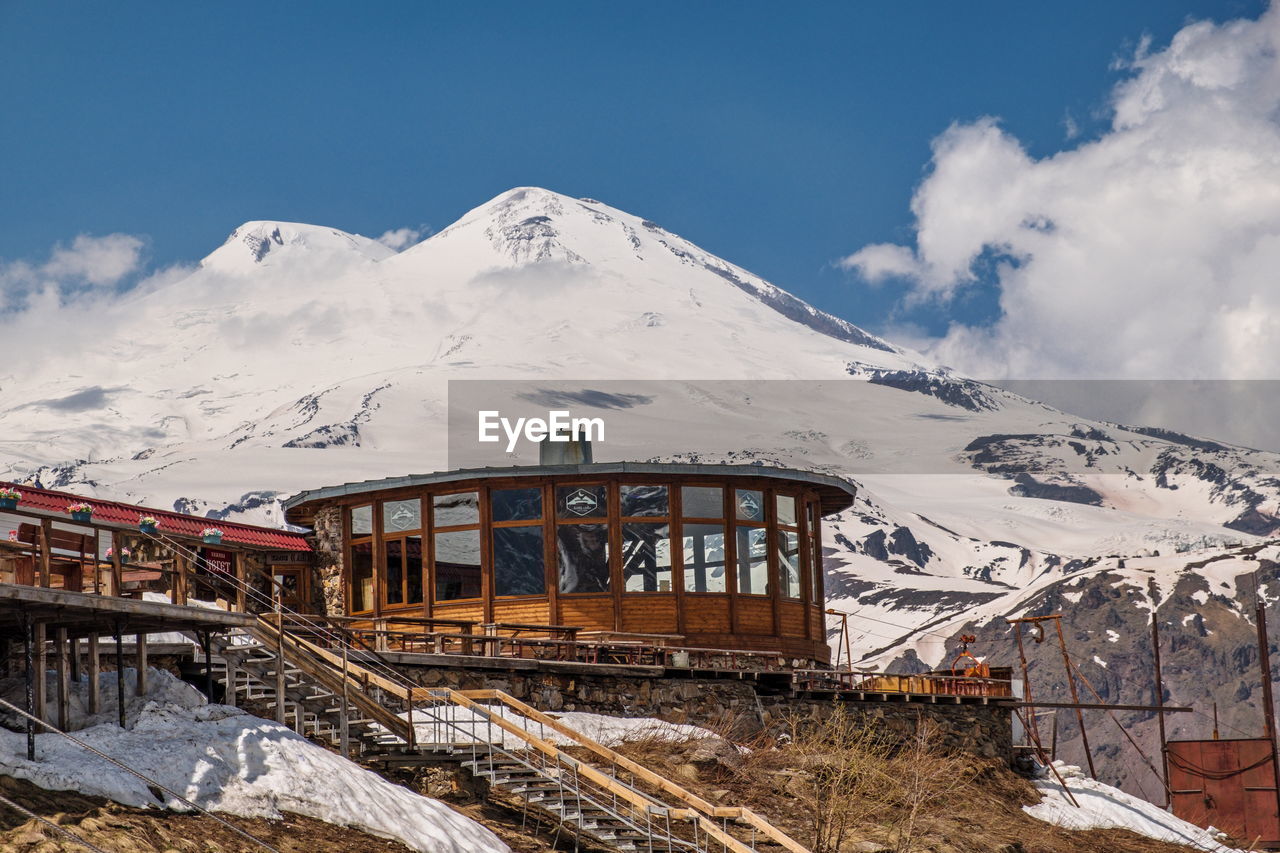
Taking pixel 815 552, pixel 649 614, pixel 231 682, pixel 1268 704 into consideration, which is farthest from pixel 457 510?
pixel 1268 704

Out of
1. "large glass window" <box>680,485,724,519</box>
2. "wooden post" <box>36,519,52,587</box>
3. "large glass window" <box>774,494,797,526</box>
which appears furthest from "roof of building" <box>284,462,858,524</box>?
"wooden post" <box>36,519,52,587</box>

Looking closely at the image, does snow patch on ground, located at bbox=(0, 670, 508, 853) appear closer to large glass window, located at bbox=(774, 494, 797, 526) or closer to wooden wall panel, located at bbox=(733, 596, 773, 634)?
wooden wall panel, located at bbox=(733, 596, 773, 634)

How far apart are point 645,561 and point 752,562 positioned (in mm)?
2178

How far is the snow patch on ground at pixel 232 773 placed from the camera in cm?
1802

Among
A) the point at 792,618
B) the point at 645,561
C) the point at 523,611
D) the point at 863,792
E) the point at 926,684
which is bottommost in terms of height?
the point at 863,792

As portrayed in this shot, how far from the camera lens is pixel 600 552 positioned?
109 ft

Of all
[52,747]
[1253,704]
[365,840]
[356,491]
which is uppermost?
[356,491]

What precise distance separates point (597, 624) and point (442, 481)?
4.13 meters

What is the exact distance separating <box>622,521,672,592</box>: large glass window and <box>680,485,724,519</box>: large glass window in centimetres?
82

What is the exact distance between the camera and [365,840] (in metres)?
19.1

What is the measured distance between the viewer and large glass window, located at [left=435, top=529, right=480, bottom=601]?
1315 inches

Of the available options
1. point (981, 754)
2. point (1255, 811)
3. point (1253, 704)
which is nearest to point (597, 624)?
point (981, 754)

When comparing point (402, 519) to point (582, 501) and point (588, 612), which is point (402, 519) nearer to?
point (582, 501)

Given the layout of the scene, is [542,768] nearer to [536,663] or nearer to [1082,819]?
[536,663]
